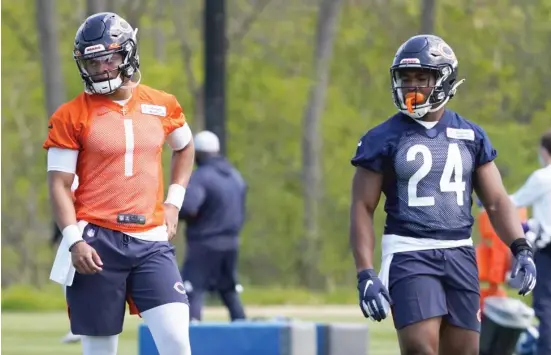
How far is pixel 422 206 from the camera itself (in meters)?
7.58

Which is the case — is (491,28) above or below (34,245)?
above

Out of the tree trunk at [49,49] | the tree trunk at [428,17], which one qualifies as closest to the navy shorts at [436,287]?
the tree trunk at [49,49]

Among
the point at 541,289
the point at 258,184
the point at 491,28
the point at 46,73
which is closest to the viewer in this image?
the point at 541,289

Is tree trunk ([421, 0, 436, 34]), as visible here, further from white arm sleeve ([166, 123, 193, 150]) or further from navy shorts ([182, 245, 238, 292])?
white arm sleeve ([166, 123, 193, 150])

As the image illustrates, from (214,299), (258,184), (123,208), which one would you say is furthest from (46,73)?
(123,208)

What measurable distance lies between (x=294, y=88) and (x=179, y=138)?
3621 cm

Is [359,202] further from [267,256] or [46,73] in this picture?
[267,256]

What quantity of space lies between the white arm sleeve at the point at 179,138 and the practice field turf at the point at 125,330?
19.6 feet

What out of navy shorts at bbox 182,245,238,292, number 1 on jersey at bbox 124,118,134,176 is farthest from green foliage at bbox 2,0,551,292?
number 1 on jersey at bbox 124,118,134,176

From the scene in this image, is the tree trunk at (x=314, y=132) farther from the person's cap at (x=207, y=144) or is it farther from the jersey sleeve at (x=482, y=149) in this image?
the jersey sleeve at (x=482, y=149)

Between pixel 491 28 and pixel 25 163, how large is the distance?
15.2m

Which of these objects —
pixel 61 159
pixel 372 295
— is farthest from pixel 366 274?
pixel 61 159

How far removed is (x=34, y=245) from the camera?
52219mm

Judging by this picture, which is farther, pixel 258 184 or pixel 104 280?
pixel 258 184
